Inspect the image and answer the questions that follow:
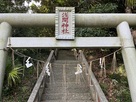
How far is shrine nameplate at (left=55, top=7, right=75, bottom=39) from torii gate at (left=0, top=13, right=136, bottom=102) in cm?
20

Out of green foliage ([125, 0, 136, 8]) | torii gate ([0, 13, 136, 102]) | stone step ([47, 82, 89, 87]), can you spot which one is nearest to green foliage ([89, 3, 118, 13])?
green foliage ([125, 0, 136, 8])

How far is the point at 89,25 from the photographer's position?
8258mm

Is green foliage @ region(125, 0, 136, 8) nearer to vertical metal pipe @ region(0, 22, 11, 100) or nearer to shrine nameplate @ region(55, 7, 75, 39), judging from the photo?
shrine nameplate @ region(55, 7, 75, 39)

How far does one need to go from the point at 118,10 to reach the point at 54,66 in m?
4.76

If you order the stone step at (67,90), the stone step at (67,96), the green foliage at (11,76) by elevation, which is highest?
the green foliage at (11,76)

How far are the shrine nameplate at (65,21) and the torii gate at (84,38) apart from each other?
198mm

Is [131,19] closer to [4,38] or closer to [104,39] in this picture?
[104,39]

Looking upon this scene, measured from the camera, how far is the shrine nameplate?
7.89 metres

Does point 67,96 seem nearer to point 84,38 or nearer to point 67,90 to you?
point 67,90

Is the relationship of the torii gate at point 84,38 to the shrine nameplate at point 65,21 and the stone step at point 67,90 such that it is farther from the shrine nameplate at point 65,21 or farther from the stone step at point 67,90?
the stone step at point 67,90

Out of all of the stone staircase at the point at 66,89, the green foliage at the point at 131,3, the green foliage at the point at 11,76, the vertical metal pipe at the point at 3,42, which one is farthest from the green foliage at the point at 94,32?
the vertical metal pipe at the point at 3,42

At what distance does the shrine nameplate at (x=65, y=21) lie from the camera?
7891 mm

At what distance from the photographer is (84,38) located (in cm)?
788

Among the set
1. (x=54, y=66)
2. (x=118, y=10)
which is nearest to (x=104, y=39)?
(x=118, y=10)
